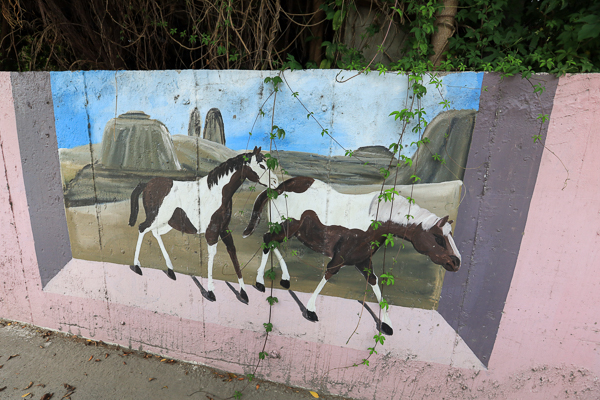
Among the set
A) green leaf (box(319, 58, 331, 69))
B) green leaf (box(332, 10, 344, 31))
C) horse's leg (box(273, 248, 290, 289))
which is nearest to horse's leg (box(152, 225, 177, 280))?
horse's leg (box(273, 248, 290, 289))

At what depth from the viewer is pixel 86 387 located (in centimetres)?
251

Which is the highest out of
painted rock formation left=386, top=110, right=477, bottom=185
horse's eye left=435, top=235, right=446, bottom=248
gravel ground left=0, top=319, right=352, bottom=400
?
painted rock formation left=386, top=110, right=477, bottom=185

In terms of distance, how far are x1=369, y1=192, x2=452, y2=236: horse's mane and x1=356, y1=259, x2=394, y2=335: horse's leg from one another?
0.36 m

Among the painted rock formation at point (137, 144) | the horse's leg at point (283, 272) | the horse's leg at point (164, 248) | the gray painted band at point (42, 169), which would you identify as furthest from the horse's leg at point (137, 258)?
the horse's leg at point (283, 272)

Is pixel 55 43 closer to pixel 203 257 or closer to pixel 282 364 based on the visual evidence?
pixel 203 257

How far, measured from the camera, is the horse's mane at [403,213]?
207cm

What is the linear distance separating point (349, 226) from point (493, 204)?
945 mm

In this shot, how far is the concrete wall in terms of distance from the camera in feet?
6.27

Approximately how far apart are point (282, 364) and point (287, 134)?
6.18 ft

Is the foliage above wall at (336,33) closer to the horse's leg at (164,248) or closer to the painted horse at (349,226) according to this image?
the painted horse at (349,226)

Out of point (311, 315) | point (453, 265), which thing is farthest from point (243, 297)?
point (453, 265)

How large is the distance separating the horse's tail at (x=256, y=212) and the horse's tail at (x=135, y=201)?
947 mm

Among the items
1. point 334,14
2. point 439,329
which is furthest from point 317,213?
point 334,14

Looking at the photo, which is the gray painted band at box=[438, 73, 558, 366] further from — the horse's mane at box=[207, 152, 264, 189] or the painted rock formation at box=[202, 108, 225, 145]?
the painted rock formation at box=[202, 108, 225, 145]
